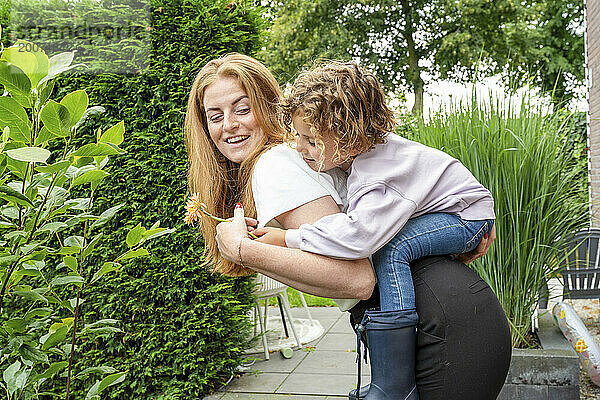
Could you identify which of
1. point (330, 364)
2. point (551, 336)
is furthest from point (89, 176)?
point (330, 364)

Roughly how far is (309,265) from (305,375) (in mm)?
3284

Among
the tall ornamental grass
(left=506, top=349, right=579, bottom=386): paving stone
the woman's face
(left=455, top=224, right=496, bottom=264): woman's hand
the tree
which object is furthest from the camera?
the tree

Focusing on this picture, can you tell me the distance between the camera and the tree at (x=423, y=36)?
1826 cm

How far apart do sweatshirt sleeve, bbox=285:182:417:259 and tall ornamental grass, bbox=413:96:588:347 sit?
2199mm

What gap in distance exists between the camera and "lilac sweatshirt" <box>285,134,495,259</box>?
1307 mm

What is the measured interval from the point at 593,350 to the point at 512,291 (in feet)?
2.58

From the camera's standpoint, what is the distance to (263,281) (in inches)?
190

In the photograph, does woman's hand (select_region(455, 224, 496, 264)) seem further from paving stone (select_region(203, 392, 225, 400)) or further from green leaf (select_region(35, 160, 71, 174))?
paving stone (select_region(203, 392, 225, 400))

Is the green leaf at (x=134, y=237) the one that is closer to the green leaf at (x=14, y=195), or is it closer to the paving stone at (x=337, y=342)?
the green leaf at (x=14, y=195)

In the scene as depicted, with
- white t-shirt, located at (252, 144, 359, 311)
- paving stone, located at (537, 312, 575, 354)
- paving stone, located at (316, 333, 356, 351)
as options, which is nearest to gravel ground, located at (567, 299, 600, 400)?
paving stone, located at (537, 312, 575, 354)

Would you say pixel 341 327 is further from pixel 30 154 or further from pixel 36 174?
pixel 30 154

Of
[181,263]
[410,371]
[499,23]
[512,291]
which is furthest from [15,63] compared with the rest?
[499,23]

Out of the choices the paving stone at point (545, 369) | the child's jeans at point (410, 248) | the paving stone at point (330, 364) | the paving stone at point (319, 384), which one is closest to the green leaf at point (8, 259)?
the child's jeans at point (410, 248)

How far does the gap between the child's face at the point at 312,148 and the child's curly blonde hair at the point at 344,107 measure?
1cm
